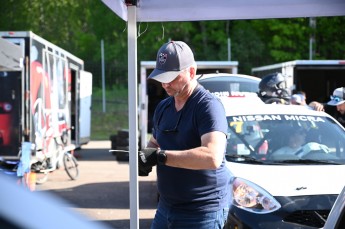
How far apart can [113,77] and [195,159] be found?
28721 millimetres

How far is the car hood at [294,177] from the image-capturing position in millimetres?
6078

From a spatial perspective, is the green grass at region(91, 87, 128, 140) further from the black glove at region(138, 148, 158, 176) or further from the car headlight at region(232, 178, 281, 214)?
the black glove at region(138, 148, 158, 176)

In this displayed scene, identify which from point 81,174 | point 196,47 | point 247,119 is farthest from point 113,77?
point 247,119

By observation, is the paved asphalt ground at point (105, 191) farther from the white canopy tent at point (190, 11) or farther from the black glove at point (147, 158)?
the black glove at point (147, 158)

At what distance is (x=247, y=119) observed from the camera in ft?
24.4

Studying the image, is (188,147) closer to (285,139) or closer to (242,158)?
(242,158)

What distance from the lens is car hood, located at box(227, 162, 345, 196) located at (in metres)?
6.08

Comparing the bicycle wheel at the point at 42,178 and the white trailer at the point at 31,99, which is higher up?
the white trailer at the point at 31,99

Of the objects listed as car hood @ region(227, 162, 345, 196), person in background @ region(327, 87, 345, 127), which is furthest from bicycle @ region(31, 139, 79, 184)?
car hood @ region(227, 162, 345, 196)

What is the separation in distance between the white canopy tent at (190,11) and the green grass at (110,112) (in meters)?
26.0

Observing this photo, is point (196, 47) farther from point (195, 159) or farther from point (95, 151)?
point (195, 159)

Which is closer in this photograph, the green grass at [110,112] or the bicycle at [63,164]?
the bicycle at [63,164]

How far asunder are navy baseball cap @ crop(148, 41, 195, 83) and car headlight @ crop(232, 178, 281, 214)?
7.59 ft

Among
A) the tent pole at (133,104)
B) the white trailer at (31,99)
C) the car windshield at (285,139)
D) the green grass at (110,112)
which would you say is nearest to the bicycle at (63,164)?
the white trailer at (31,99)
